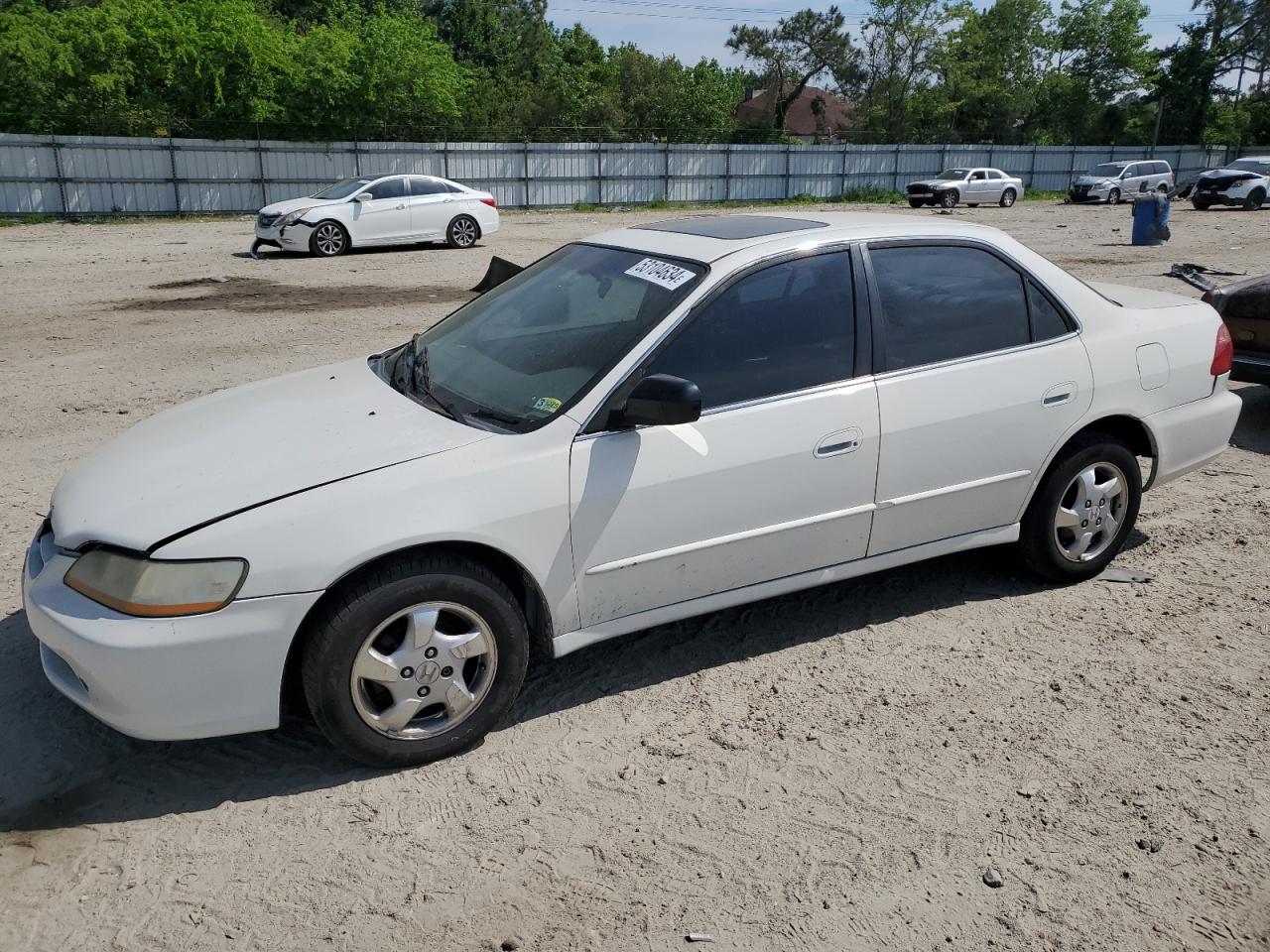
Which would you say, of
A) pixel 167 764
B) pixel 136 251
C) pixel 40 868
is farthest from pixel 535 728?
pixel 136 251

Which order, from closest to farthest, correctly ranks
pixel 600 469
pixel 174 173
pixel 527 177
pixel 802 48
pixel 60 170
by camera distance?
pixel 600 469, pixel 60 170, pixel 174 173, pixel 527 177, pixel 802 48

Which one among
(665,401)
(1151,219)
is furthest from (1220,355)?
(1151,219)

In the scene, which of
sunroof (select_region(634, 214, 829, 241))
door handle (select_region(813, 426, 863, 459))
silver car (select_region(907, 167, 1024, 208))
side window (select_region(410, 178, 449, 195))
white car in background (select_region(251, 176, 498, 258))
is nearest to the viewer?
door handle (select_region(813, 426, 863, 459))

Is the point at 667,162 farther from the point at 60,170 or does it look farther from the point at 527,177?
the point at 60,170

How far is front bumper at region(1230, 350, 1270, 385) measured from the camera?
7078 millimetres

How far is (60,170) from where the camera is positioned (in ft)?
90.7

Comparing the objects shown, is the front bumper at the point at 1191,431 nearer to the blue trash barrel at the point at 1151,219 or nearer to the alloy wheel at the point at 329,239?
the alloy wheel at the point at 329,239

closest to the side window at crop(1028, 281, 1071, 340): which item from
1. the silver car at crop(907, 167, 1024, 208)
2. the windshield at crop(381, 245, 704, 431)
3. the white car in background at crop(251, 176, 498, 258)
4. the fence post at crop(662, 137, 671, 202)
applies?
the windshield at crop(381, 245, 704, 431)

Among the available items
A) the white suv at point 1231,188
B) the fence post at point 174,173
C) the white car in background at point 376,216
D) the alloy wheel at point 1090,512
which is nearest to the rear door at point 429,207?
the white car in background at point 376,216

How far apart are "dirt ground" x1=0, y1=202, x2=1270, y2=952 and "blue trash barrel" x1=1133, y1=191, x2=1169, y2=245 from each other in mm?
17416

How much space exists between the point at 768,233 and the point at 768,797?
213 cm

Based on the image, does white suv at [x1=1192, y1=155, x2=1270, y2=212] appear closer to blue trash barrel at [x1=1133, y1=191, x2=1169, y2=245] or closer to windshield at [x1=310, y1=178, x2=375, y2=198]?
blue trash barrel at [x1=1133, y1=191, x2=1169, y2=245]

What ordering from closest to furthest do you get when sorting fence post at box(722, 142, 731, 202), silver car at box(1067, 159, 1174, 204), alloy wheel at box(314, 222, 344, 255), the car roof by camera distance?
the car roof
alloy wheel at box(314, 222, 344, 255)
silver car at box(1067, 159, 1174, 204)
fence post at box(722, 142, 731, 202)

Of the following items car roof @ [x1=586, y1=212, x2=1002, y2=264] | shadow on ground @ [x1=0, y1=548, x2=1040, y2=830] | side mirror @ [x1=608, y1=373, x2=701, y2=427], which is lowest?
shadow on ground @ [x1=0, y1=548, x2=1040, y2=830]
